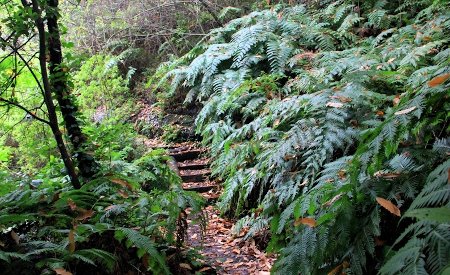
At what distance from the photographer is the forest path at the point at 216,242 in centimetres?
343

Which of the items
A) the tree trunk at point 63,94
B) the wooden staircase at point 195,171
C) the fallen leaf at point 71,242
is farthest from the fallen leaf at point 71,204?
the wooden staircase at point 195,171

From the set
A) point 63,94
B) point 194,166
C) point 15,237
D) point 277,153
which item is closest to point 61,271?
point 15,237

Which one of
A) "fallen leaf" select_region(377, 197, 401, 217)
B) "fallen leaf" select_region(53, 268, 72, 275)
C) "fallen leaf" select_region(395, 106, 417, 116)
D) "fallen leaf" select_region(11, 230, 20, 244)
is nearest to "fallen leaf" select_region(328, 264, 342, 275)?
"fallen leaf" select_region(377, 197, 401, 217)

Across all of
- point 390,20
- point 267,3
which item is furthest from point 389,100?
point 267,3

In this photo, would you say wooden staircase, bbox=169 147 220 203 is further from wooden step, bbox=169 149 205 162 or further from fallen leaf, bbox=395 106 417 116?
fallen leaf, bbox=395 106 417 116

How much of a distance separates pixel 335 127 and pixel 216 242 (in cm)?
192

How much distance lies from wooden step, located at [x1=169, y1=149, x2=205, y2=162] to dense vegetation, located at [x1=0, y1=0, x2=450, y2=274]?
745 millimetres

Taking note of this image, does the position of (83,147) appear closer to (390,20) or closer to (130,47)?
(390,20)

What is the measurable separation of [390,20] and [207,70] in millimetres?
3268

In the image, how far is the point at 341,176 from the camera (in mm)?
2582

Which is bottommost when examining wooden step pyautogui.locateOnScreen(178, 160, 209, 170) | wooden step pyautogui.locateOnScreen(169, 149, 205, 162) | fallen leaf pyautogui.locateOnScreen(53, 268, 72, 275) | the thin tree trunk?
wooden step pyautogui.locateOnScreen(178, 160, 209, 170)

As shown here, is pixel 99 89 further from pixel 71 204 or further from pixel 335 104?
pixel 71 204

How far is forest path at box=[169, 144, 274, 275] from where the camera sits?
3434mm

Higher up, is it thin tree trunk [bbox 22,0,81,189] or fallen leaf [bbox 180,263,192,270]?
thin tree trunk [bbox 22,0,81,189]
